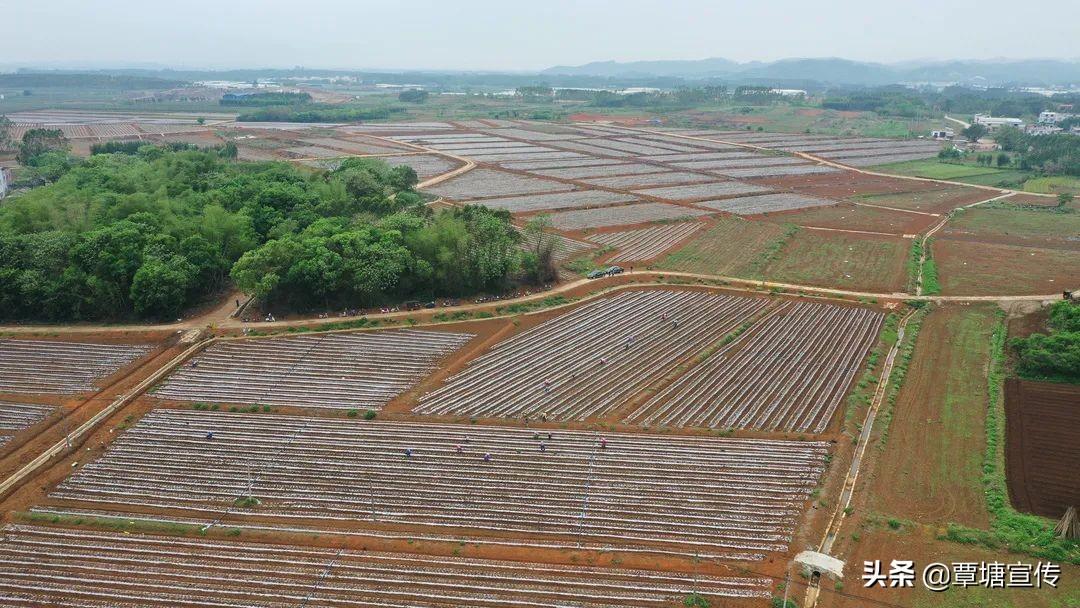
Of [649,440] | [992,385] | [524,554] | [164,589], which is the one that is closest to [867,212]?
[992,385]

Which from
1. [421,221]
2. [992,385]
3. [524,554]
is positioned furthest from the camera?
[421,221]

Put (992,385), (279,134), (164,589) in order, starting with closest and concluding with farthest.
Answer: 1. (164,589)
2. (992,385)
3. (279,134)

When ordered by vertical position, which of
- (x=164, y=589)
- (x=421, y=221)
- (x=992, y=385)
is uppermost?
(x=421, y=221)

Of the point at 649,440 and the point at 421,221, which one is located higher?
the point at 421,221

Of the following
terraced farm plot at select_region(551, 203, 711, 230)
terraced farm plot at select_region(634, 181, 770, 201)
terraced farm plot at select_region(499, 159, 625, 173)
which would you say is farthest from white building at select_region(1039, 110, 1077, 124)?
terraced farm plot at select_region(551, 203, 711, 230)

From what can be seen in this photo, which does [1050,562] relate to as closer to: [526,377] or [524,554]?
[524,554]

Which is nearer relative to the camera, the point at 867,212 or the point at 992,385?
the point at 992,385

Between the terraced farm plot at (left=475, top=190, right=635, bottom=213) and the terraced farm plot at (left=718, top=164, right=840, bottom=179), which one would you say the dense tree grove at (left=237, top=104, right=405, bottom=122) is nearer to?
the terraced farm plot at (left=475, top=190, right=635, bottom=213)
